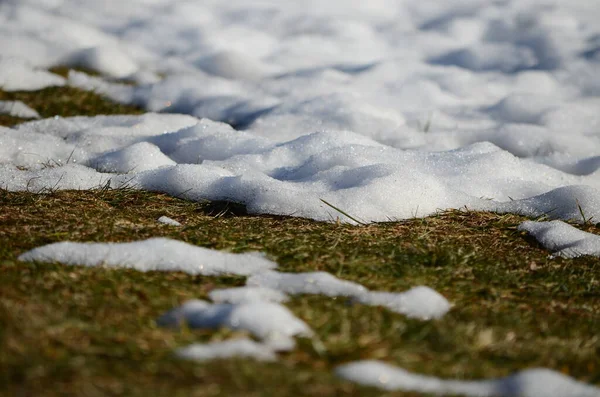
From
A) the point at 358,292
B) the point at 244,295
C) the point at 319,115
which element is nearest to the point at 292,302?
the point at 244,295

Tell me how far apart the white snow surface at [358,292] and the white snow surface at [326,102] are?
1133 mm

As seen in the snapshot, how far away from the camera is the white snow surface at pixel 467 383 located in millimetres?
1913

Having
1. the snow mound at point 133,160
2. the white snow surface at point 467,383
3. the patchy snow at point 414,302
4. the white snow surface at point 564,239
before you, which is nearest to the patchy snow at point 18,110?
the snow mound at point 133,160

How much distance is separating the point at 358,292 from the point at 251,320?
65cm

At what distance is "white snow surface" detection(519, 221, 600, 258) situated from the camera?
11.9 ft

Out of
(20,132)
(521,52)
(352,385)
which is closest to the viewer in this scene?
(352,385)

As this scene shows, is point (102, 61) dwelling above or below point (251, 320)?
below

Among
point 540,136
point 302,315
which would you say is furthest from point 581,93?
point 302,315

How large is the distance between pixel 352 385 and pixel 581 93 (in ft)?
25.7

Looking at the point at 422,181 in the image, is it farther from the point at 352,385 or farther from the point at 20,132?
the point at 20,132

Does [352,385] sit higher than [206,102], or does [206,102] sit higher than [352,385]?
[352,385]

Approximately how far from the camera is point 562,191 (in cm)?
431

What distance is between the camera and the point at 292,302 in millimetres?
2459

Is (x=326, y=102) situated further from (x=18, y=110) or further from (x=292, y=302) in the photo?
(x=292, y=302)
